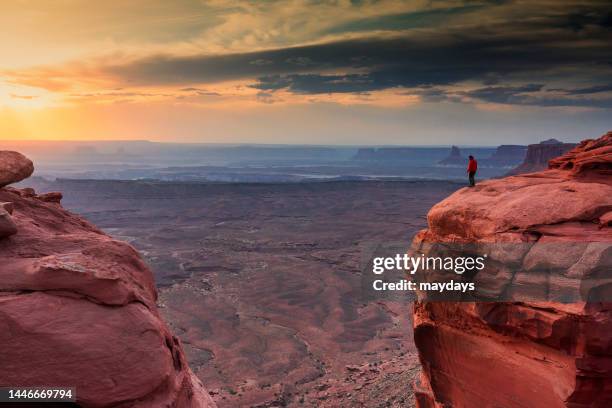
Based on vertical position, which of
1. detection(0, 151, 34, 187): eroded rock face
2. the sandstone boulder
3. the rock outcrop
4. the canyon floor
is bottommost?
the canyon floor

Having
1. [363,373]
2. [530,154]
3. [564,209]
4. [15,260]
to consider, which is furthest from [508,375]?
[530,154]

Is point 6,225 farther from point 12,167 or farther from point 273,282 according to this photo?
point 273,282

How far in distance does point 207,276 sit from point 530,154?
11221 centimetres

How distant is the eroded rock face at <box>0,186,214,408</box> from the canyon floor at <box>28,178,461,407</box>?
17316 millimetres

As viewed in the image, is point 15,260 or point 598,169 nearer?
point 15,260

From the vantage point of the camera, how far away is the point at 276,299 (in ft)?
178

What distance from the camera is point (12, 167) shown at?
980 cm

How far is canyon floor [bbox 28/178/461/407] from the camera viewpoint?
3103cm

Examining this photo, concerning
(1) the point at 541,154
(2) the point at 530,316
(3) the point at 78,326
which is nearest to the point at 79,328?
(3) the point at 78,326

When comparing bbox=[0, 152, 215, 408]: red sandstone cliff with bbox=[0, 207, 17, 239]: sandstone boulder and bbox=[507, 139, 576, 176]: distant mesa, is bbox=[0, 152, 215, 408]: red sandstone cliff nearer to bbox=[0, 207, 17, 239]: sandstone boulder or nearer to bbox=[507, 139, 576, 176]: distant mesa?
bbox=[0, 207, 17, 239]: sandstone boulder

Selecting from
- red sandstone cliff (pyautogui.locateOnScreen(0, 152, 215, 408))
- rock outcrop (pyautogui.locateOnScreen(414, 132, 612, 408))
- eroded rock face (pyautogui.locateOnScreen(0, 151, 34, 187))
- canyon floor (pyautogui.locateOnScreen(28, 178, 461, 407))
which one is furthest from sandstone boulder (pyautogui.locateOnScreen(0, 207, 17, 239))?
canyon floor (pyautogui.locateOnScreen(28, 178, 461, 407))

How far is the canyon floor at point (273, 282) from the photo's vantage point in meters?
31.0

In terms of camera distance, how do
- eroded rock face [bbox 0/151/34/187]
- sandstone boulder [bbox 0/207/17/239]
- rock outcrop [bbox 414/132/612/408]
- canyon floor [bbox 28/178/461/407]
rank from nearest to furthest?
1. sandstone boulder [bbox 0/207/17/239]
2. eroded rock face [bbox 0/151/34/187]
3. rock outcrop [bbox 414/132/612/408]
4. canyon floor [bbox 28/178/461/407]

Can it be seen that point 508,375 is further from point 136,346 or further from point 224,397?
point 224,397
